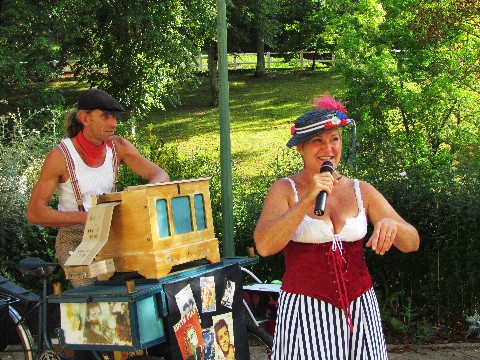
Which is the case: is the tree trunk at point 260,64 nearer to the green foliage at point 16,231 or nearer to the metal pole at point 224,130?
the green foliage at point 16,231

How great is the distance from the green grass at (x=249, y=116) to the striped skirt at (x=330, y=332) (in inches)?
477

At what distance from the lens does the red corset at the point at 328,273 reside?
310 cm

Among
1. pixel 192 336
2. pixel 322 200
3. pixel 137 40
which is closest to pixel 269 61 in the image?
pixel 137 40

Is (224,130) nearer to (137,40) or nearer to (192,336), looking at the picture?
(192,336)

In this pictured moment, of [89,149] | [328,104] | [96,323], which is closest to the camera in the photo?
[328,104]

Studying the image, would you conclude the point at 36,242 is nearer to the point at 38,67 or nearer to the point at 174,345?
the point at 174,345

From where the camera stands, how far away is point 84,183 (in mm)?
4375

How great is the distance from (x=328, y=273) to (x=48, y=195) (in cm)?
193

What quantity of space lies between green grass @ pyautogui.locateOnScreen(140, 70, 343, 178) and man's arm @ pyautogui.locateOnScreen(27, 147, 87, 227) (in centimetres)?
1095

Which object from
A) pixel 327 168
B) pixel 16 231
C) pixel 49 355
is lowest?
pixel 49 355

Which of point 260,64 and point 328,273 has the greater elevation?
point 328,273

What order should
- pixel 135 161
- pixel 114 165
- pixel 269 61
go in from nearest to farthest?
1. pixel 114 165
2. pixel 135 161
3. pixel 269 61

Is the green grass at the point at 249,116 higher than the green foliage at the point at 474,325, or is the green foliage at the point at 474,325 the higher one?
the green foliage at the point at 474,325

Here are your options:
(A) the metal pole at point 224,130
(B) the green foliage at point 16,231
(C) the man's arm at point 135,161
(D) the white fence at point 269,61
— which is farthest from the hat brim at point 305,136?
(D) the white fence at point 269,61
